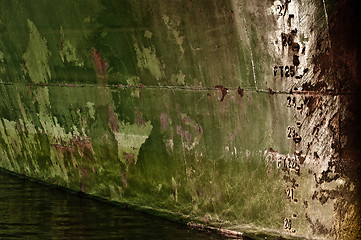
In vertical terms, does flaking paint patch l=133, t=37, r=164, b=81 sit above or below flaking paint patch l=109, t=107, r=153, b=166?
above

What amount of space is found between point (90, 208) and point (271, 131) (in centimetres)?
Result: 261

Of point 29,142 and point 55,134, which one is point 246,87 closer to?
point 55,134

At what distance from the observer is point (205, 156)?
572 centimetres

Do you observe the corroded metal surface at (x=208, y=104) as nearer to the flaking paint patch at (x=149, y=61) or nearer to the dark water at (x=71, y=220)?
the flaking paint patch at (x=149, y=61)

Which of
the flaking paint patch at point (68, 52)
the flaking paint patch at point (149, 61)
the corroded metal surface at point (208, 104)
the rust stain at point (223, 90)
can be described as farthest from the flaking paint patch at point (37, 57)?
the rust stain at point (223, 90)

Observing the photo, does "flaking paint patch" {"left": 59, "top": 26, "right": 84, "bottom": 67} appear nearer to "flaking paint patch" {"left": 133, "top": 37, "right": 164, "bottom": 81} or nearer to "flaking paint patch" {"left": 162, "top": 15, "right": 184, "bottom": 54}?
"flaking paint patch" {"left": 133, "top": 37, "right": 164, "bottom": 81}

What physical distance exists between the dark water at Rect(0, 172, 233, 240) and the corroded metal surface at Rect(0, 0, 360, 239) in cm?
15

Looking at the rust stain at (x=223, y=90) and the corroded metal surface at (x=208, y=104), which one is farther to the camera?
the rust stain at (x=223, y=90)

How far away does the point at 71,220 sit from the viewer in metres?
6.61

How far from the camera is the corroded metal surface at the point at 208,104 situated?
15.6ft

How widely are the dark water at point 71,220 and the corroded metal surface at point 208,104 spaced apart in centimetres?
15

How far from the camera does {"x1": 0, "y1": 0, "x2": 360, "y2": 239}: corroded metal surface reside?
187 inches

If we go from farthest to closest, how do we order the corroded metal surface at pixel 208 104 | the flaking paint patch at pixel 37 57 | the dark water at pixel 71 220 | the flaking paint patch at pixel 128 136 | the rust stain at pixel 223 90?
the flaking paint patch at pixel 37 57 → the flaking paint patch at pixel 128 136 → the dark water at pixel 71 220 → the rust stain at pixel 223 90 → the corroded metal surface at pixel 208 104

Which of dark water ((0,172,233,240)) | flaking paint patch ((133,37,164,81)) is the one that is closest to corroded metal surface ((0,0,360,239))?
flaking paint patch ((133,37,164,81))
